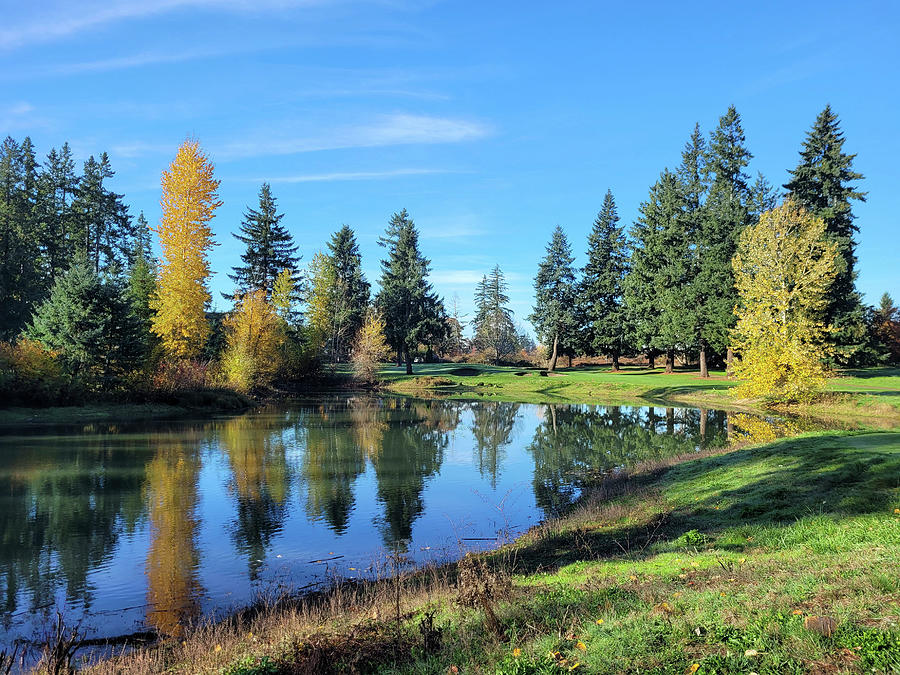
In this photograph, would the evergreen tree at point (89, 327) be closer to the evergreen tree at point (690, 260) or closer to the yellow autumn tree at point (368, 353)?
the yellow autumn tree at point (368, 353)

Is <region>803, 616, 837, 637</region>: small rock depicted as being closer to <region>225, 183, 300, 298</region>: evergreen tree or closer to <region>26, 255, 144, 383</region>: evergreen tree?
<region>26, 255, 144, 383</region>: evergreen tree

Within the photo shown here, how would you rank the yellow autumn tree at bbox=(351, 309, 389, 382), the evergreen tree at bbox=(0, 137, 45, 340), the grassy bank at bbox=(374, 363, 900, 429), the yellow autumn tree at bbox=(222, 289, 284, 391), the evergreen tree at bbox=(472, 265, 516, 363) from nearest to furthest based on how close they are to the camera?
1. the grassy bank at bbox=(374, 363, 900, 429)
2. the yellow autumn tree at bbox=(222, 289, 284, 391)
3. the evergreen tree at bbox=(0, 137, 45, 340)
4. the yellow autumn tree at bbox=(351, 309, 389, 382)
5. the evergreen tree at bbox=(472, 265, 516, 363)

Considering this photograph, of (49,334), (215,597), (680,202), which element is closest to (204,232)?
(49,334)

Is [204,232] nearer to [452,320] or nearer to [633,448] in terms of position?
[633,448]

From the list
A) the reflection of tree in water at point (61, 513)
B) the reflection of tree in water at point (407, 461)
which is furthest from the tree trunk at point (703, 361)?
the reflection of tree in water at point (61, 513)

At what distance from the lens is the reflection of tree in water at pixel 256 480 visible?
13156 millimetres

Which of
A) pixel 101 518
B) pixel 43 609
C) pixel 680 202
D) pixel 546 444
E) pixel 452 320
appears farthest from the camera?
pixel 452 320

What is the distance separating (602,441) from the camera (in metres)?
27.5

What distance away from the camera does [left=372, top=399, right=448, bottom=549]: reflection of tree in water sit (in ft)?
48.7

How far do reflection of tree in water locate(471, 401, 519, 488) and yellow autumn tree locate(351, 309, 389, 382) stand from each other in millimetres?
16634

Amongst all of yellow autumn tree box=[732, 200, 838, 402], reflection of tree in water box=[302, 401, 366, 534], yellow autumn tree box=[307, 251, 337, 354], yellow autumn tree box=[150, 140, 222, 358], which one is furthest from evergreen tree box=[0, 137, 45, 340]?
yellow autumn tree box=[732, 200, 838, 402]

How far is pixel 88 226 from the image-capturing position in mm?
65875

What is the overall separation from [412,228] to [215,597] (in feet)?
219

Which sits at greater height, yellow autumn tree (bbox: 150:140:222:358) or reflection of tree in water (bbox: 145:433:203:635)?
yellow autumn tree (bbox: 150:140:222:358)
